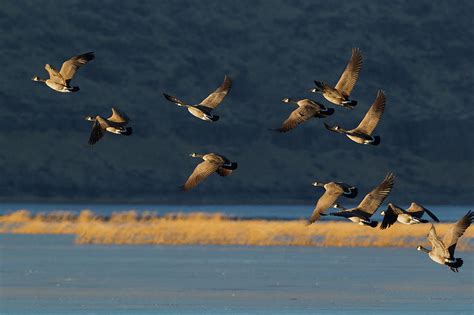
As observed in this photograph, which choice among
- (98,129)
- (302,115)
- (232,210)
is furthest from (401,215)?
(232,210)

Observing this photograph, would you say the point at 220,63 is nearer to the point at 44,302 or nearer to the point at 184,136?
the point at 184,136

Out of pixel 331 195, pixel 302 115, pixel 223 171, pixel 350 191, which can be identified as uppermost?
pixel 350 191

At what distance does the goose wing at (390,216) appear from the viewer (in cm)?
2652

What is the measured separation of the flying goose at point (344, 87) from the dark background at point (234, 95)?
110 m

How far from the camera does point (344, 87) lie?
2867 centimetres

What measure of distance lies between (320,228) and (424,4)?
10388 cm

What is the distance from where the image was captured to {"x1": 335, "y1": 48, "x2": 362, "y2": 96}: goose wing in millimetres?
28578

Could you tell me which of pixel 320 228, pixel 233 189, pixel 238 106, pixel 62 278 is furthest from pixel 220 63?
pixel 62 278

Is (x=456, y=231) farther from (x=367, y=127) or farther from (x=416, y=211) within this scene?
(x=367, y=127)

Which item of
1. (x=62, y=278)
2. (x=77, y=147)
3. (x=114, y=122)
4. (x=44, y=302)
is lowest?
(x=77, y=147)

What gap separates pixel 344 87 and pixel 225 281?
542 inches

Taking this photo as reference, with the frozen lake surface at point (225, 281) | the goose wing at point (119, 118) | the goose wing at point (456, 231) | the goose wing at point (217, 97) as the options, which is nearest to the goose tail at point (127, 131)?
the goose wing at point (119, 118)

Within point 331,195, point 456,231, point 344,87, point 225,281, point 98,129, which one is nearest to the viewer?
point 456,231

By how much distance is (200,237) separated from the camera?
200ft
